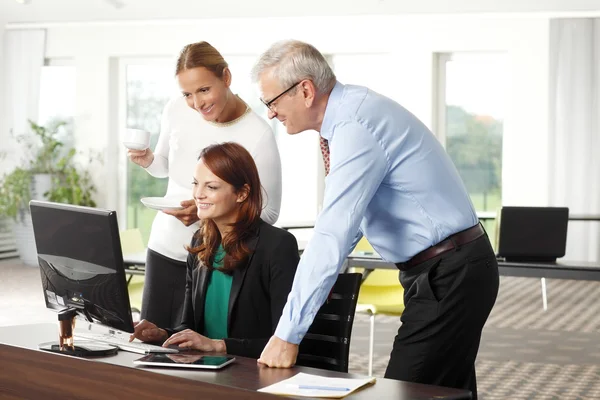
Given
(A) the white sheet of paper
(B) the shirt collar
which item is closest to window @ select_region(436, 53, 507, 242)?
(B) the shirt collar

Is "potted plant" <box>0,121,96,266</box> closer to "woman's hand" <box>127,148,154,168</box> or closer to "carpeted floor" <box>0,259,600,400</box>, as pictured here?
"carpeted floor" <box>0,259,600,400</box>

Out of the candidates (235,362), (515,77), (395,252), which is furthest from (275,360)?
(515,77)

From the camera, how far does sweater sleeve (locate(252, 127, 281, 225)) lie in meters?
3.02

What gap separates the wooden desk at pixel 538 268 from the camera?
476cm

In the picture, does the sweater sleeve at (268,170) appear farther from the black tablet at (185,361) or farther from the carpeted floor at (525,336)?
the carpeted floor at (525,336)

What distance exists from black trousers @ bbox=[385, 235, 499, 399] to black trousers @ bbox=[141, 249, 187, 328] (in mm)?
942

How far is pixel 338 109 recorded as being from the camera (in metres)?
2.30

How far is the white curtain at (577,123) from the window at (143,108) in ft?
13.9

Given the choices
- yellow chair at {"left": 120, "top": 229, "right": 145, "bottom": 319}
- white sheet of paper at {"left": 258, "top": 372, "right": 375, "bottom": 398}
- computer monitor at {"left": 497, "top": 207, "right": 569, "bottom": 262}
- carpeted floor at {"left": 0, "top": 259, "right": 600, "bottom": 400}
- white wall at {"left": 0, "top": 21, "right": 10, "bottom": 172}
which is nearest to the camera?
white sheet of paper at {"left": 258, "top": 372, "right": 375, "bottom": 398}

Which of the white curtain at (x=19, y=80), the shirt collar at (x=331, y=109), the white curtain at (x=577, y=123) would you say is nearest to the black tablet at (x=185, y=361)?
the shirt collar at (x=331, y=109)

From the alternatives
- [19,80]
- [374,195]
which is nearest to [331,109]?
[374,195]

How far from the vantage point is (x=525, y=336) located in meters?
6.32

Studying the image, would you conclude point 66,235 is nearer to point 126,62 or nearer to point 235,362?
point 235,362

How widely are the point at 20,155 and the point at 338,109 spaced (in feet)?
29.3
